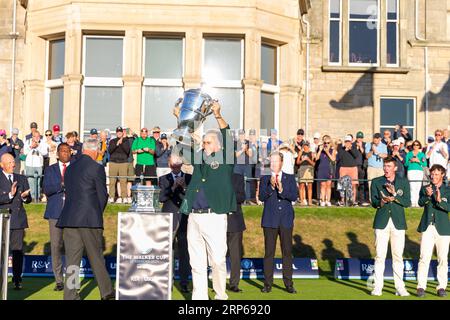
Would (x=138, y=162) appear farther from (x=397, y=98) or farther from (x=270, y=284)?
(x=397, y=98)

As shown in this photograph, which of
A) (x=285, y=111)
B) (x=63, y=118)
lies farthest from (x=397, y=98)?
(x=63, y=118)

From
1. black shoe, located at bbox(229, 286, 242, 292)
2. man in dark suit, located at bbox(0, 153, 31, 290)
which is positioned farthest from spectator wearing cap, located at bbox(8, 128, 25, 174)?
black shoe, located at bbox(229, 286, 242, 292)

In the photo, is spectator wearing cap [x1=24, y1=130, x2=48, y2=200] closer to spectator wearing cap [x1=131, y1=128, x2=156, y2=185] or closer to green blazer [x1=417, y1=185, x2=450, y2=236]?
spectator wearing cap [x1=131, y1=128, x2=156, y2=185]

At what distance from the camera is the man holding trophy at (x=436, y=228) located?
478 inches

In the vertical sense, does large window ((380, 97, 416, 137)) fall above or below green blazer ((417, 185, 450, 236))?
above

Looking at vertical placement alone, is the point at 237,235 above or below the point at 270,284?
above

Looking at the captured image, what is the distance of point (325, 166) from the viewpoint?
19625 millimetres

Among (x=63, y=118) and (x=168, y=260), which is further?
(x=63, y=118)

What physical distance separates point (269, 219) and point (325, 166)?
290 inches

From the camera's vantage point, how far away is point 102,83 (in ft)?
77.4

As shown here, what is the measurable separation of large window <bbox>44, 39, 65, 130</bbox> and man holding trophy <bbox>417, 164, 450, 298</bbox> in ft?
49.5

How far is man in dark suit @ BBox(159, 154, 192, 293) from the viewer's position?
12320 millimetres

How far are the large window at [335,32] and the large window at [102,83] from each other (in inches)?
379

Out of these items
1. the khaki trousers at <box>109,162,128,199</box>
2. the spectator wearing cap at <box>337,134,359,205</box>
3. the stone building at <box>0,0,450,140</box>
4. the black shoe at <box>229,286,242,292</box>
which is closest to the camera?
the black shoe at <box>229,286,242,292</box>
